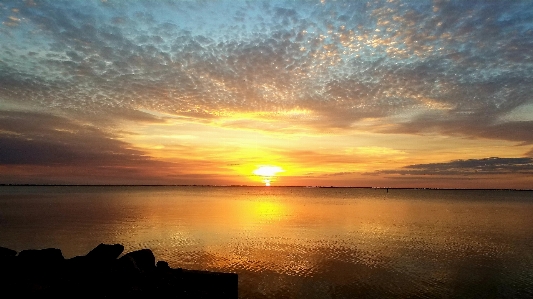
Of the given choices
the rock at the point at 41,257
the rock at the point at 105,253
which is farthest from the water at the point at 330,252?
the rock at the point at 41,257

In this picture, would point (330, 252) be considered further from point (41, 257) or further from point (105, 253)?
point (41, 257)

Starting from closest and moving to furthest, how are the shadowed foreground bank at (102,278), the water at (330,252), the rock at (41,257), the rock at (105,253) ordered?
the shadowed foreground bank at (102,278), the rock at (41,257), the rock at (105,253), the water at (330,252)

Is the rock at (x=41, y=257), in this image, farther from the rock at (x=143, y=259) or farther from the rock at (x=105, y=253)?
the rock at (x=143, y=259)

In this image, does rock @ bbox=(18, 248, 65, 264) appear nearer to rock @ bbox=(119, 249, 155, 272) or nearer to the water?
rock @ bbox=(119, 249, 155, 272)

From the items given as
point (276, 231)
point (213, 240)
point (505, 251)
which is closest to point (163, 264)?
point (213, 240)

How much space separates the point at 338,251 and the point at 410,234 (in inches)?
817

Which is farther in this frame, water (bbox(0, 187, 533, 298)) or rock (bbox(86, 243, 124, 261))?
water (bbox(0, 187, 533, 298))

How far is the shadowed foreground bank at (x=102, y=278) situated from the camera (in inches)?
598

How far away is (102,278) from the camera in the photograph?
53.7 feet

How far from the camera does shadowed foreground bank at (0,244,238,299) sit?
1518 cm

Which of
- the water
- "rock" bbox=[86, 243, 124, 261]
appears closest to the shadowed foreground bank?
"rock" bbox=[86, 243, 124, 261]

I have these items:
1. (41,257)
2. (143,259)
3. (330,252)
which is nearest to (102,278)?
(143,259)

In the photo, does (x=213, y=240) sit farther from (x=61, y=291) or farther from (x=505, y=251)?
(x=505, y=251)

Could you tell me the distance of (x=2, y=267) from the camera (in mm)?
17469
